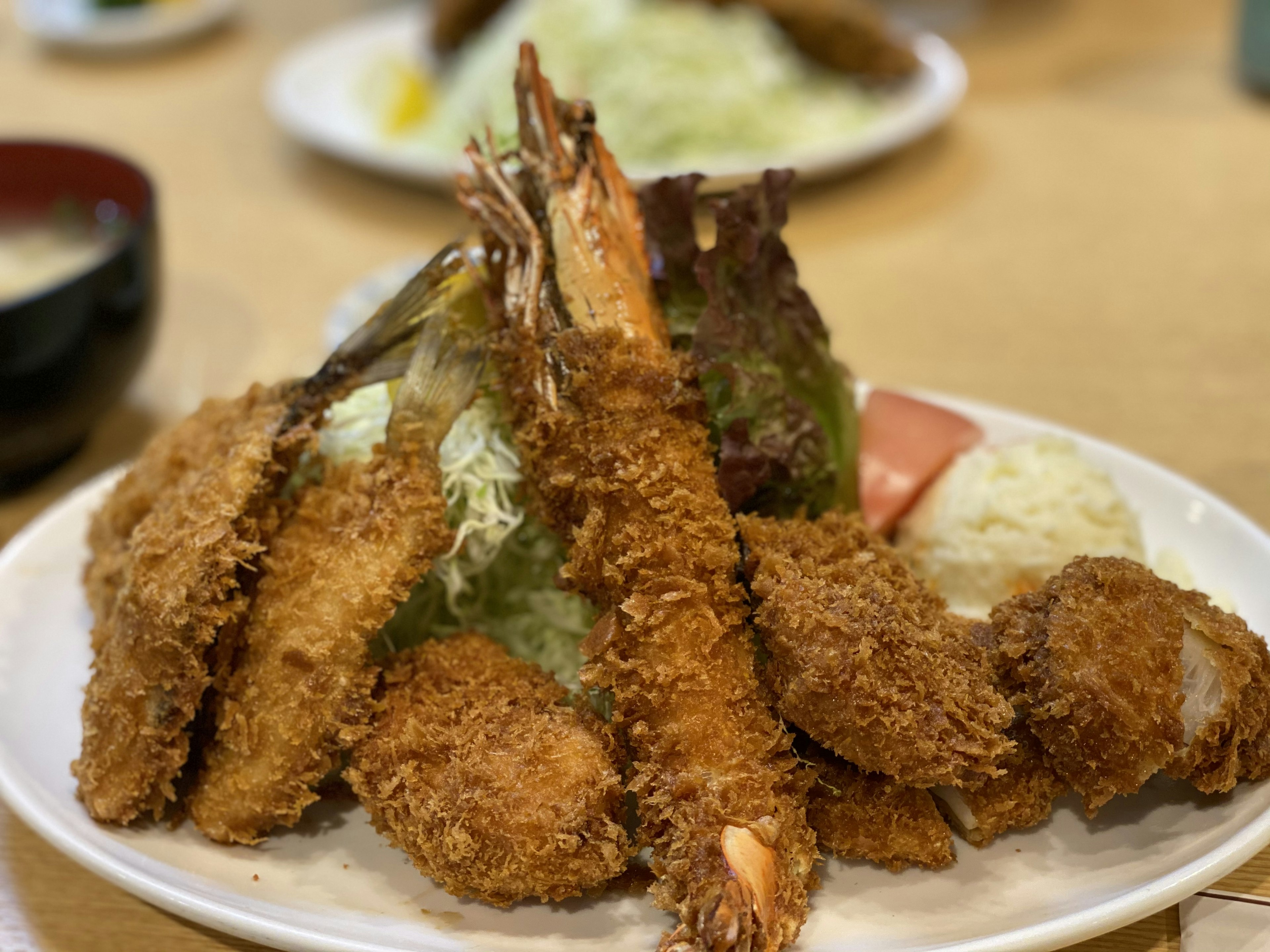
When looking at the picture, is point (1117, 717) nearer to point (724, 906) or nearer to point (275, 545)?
point (724, 906)

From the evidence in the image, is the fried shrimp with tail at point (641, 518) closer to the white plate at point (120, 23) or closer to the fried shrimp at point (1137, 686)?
the fried shrimp at point (1137, 686)

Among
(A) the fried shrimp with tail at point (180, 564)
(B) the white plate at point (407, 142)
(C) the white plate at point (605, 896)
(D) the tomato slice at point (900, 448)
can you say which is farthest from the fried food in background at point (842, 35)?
(C) the white plate at point (605, 896)

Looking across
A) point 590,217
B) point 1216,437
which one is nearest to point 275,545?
point 590,217

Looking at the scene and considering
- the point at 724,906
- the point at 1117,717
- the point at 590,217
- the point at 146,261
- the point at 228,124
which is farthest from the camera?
the point at 228,124

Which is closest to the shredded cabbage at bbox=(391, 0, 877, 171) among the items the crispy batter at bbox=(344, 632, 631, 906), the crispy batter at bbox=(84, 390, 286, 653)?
the crispy batter at bbox=(84, 390, 286, 653)

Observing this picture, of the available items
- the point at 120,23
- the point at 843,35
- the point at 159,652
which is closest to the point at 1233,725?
the point at 159,652

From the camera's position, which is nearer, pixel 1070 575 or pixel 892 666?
pixel 892 666

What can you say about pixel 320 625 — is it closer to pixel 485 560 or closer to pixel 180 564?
pixel 180 564
